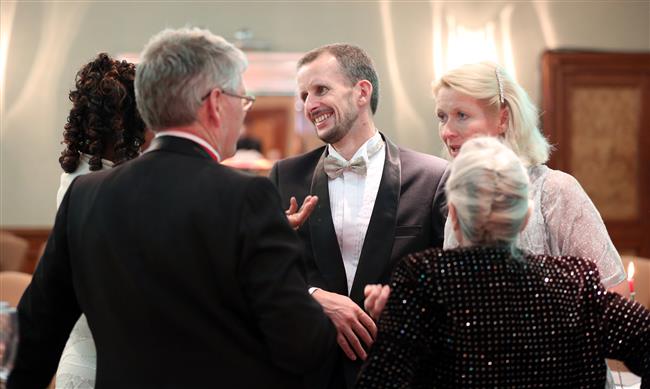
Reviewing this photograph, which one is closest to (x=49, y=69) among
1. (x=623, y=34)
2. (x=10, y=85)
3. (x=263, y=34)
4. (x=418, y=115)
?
(x=10, y=85)

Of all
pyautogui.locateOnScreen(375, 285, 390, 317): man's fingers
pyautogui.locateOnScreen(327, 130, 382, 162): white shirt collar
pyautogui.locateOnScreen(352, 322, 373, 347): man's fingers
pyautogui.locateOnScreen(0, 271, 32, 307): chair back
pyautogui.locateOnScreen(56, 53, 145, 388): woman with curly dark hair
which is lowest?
pyautogui.locateOnScreen(0, 271, 32, 307): chair back

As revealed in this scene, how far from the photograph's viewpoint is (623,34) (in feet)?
26.2

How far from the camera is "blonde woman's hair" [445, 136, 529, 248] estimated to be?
192cm

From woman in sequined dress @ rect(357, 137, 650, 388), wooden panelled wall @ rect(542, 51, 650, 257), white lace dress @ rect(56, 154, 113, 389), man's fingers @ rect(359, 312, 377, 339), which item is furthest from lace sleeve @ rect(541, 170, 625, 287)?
wooden panelled wall @ rect(542, 51, 650, 257)

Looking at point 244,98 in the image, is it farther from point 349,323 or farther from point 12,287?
point 12,287

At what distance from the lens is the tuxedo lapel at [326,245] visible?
2812mm

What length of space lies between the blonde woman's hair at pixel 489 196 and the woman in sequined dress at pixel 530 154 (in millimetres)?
467

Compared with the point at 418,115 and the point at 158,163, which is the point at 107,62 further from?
the point at 418,115

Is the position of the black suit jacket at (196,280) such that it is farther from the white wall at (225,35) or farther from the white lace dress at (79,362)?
the white wall at (225,35)

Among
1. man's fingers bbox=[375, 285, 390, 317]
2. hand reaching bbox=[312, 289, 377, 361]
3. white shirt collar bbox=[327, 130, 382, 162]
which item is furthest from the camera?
white shirt collar bbox=[327, 130, 382, 162]

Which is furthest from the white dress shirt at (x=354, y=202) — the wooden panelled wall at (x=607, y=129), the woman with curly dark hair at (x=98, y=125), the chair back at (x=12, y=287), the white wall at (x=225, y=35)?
the wooden panelled wall at (x=607, y=129)

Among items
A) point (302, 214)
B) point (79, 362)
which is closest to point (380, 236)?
point (302, 214)

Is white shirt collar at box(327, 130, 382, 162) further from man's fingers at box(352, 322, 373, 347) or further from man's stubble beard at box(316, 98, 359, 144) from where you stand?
man's fingers at box(352, 322, 373, 347)

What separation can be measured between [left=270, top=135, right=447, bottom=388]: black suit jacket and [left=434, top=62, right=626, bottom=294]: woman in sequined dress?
9.8 inches
